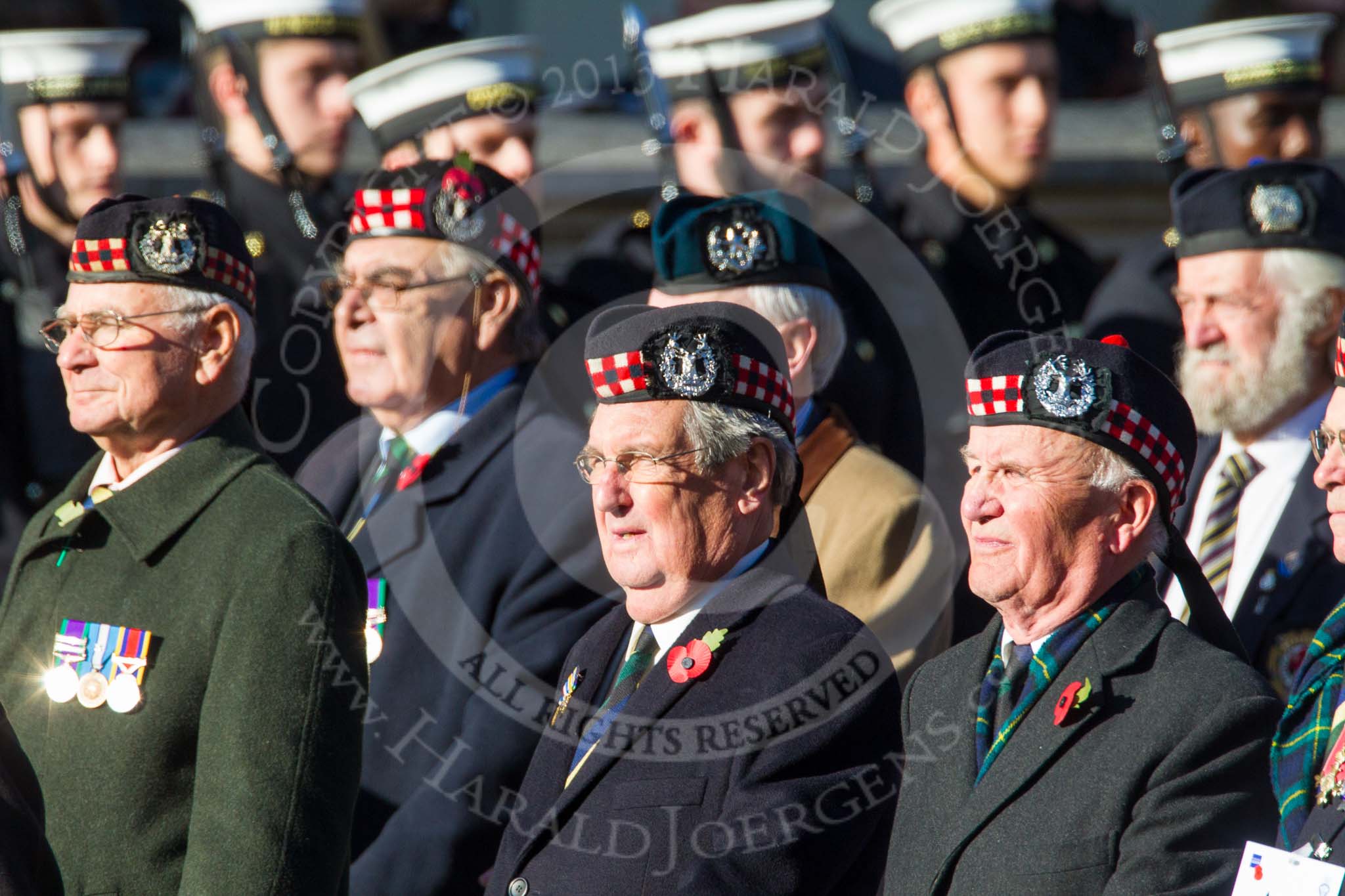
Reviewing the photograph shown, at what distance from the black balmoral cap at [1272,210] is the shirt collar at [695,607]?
6.74 feet

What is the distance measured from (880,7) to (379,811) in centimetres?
371

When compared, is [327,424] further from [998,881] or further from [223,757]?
[998,881]

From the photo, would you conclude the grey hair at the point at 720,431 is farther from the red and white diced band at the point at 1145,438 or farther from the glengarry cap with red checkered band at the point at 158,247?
the glengarry cap with red checkered band at the point at 158,247

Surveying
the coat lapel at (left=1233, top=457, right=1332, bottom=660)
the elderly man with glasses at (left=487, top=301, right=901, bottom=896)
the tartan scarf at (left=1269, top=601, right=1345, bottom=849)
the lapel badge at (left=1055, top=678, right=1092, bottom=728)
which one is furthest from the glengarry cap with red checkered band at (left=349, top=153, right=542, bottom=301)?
the tartan scarf at (left=1269, top=601, right=1345, bottom=849)

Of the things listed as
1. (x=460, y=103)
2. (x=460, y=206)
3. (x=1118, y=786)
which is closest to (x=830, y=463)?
(x=460, y=206)

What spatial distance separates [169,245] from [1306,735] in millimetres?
2418

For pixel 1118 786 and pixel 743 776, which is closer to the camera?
pixel 1118 786

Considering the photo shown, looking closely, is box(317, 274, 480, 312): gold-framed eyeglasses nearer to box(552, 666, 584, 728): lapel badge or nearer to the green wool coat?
the green wool coat

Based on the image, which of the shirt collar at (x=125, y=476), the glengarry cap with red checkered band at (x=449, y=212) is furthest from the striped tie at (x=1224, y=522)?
the shirt collar at (x=125, y=476)

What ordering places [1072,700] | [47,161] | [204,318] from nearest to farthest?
[1072,700]
[204,318]
[47,161]

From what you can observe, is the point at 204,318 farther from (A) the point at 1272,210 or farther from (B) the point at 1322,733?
(A) the point at 1272,210

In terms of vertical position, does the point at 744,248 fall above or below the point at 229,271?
below

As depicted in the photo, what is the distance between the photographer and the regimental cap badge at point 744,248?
5195 mm

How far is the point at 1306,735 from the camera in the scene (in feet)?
11.3
